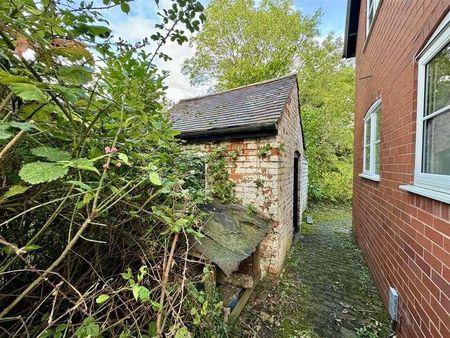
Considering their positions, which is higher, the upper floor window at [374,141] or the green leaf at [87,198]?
the upper floor window at [374,141]

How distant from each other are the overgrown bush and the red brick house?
206 centimetres

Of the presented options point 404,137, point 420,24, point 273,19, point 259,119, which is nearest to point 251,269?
point 259,119

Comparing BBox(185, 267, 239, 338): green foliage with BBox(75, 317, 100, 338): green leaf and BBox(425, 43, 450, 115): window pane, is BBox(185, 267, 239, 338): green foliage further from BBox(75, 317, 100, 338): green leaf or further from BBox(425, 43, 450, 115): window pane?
BBox(425, 43, 450, 115): window pane

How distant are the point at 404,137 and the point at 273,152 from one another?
Answer: 74.6 inches

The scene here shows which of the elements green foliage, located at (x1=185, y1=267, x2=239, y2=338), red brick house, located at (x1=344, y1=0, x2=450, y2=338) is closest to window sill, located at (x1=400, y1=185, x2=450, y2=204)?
red brick house, located at (x1=344, y1=0, x2=450, y2=338)

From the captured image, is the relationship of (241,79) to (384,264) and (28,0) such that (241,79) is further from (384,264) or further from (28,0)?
(28,0)

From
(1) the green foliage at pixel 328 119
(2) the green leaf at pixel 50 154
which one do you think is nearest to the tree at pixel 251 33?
(1) the green foliage at pixel 328 119

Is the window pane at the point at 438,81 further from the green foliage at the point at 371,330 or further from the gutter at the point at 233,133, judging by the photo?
the green foliage at the point at 371,330

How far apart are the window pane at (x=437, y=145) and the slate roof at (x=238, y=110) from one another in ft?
6.78

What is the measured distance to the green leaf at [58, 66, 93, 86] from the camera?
3.46ft

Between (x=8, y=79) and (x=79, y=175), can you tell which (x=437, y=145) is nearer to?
(x=79, y=175)

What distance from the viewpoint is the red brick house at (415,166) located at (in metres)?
1.90

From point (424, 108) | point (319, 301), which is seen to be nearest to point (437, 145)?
point (424, 108)

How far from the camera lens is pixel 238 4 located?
16188mm
